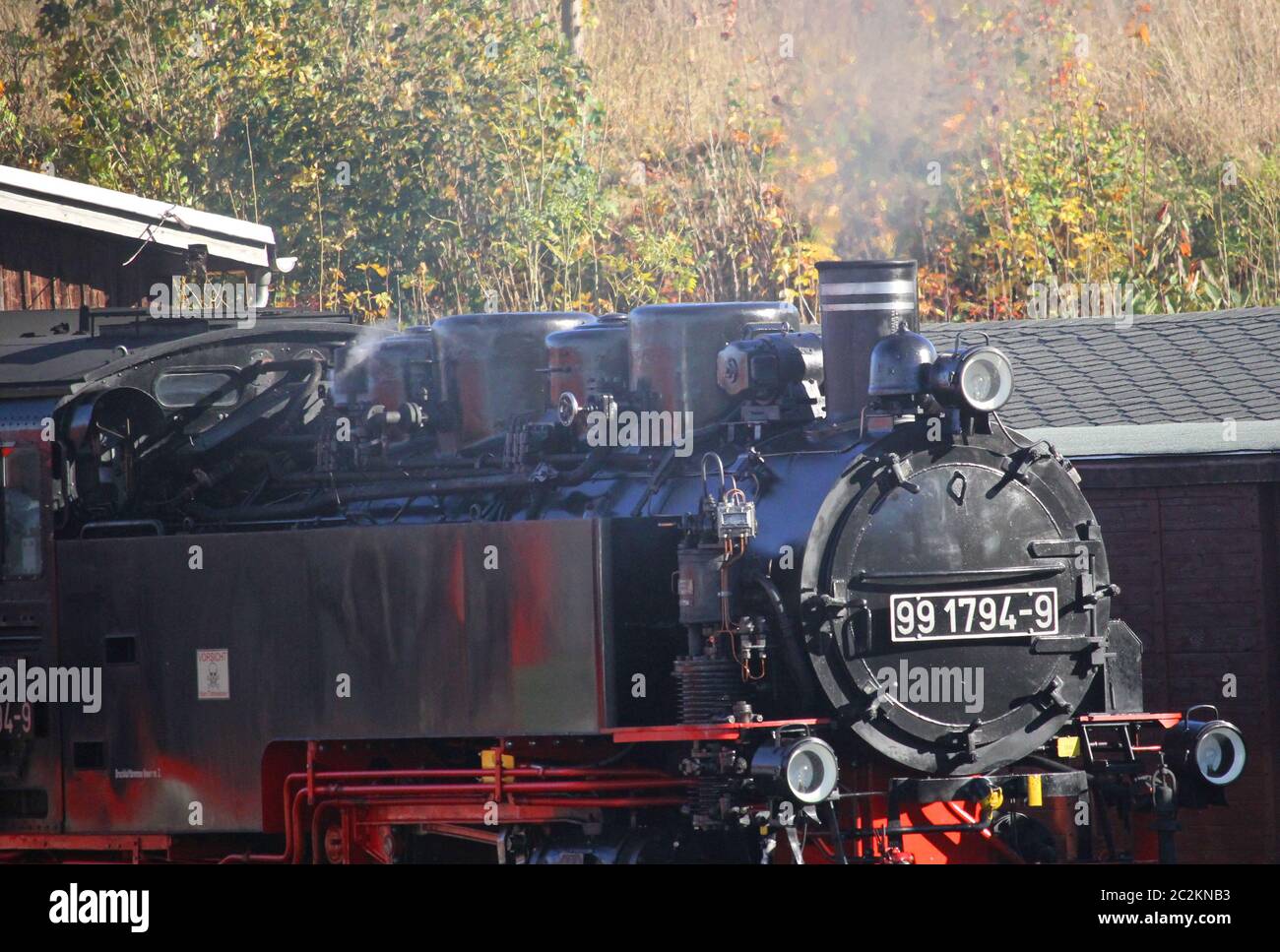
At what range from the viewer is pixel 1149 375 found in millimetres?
10234

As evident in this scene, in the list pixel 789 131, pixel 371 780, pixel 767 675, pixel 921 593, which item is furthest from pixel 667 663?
pixel 789 131

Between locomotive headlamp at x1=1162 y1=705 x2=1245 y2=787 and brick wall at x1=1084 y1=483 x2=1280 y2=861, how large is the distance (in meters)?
2.22

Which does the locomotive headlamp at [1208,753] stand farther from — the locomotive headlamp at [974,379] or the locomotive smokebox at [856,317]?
the locomotive smokebox at [856,317]

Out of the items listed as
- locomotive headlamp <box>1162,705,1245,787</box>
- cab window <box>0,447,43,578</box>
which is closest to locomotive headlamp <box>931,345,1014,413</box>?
locomotive headlamp <box>1162,705,1245,787</box>

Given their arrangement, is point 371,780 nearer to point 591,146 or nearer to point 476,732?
point 476,732

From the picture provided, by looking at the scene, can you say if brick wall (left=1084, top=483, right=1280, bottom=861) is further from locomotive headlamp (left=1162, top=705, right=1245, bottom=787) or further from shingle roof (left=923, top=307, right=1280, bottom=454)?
locomotive headlamp (left=1162, top=705, right=1245, bottom=787)

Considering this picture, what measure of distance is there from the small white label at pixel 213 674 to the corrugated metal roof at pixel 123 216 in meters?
5.70

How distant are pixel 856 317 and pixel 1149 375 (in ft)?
12.3

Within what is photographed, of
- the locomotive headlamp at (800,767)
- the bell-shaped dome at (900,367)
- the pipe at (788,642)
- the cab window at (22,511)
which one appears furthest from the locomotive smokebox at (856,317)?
the cab window at (22,511)

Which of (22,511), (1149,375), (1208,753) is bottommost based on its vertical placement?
(1208,753)

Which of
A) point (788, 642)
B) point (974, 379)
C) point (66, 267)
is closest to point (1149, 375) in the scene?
point (974, 379)

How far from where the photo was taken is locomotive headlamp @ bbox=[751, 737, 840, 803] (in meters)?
6.33

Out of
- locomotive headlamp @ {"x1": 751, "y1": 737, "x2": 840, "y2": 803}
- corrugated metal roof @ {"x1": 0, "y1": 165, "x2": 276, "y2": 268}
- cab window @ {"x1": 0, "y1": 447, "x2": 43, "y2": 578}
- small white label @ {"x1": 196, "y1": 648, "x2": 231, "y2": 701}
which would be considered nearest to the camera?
locomotive headlamp @ {"x1": 751, "y1": 737, "x2": 840, "y2": 803}

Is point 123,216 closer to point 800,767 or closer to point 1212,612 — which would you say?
point 1212,612
